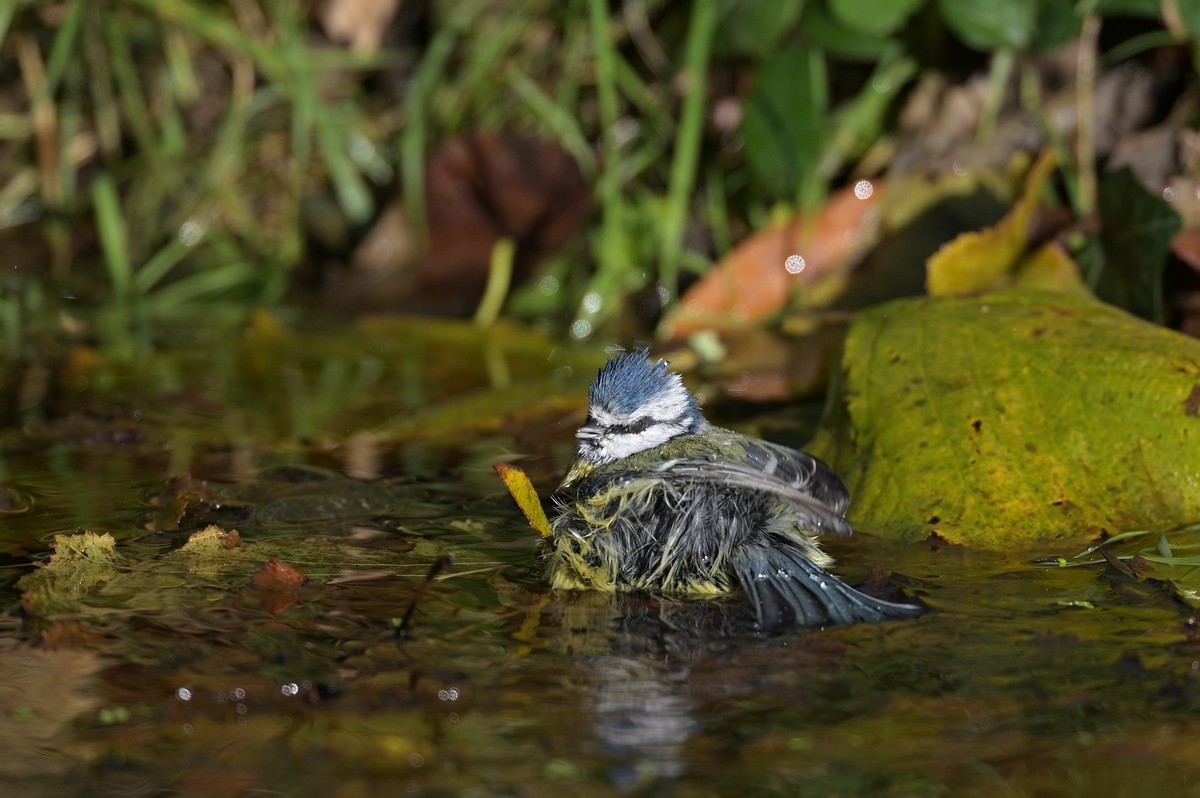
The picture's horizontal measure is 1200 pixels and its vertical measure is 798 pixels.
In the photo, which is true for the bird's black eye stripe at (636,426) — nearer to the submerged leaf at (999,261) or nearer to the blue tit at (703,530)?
the blue tit at (703,530)

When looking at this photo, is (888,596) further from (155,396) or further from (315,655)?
(155,396)

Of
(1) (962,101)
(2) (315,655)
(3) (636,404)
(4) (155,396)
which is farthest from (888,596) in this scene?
(1) (962,101)

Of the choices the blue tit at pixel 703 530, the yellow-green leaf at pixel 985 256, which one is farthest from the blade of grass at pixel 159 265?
the blue tit at pixel 703 530

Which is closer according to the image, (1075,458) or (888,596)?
(888,596)

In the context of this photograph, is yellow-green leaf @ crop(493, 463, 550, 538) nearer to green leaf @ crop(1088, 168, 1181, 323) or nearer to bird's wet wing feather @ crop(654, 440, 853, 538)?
bird's wet wing feather @ crop(654, 440, 853, 538)

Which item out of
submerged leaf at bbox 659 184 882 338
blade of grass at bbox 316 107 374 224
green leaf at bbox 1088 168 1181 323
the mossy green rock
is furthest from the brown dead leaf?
blade of grass at bbox 316 107 374 224

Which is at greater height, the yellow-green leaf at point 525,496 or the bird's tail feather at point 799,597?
the yellow-green leaf at point 525,496

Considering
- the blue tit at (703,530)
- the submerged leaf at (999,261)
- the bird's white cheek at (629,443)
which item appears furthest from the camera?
the submerged leaf at (999,261)
